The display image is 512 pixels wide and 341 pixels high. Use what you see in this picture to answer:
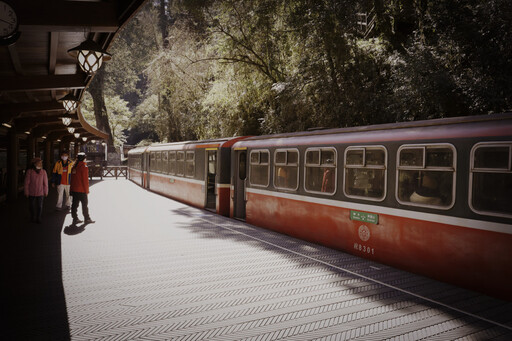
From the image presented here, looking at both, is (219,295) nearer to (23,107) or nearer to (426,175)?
(426,175)

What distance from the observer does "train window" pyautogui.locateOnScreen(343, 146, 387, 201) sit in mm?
7445

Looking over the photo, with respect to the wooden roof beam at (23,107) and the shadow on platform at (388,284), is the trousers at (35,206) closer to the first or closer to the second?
the wooden roof beam at (23,107)

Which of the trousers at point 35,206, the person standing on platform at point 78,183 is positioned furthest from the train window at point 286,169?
the trousers at point 35,206

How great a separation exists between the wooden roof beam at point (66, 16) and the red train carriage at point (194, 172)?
7.55 m

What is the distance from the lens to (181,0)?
17781mm

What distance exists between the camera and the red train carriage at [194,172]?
13.5 meters

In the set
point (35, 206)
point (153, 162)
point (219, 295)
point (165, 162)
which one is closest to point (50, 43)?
point (219, 295)

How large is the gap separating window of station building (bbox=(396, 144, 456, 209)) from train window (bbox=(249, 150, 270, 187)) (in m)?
4.56

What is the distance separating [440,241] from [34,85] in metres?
8.52

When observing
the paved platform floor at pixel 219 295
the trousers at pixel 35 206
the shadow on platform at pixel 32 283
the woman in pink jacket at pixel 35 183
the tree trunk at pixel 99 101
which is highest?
the tree trunk at pixel 99 101

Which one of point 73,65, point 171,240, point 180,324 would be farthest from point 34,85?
point 180,324

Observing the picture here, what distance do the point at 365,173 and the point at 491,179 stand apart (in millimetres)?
2430

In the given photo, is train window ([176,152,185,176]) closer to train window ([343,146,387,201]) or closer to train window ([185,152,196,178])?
train window ([185,152,196,178])

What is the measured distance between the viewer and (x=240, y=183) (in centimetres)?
1257
